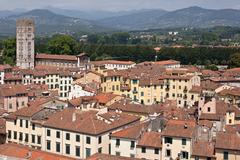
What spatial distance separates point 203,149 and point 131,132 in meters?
7.95

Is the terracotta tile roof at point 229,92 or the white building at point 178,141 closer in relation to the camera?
the white building at point 178,141

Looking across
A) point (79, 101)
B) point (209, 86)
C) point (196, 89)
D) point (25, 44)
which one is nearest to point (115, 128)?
point (79, 101)

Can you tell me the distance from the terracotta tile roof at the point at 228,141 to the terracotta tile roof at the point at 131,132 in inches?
308

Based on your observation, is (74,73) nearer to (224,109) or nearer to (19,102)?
(19,102)

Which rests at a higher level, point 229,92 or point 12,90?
point 12,90

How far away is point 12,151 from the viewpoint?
44.1 metres

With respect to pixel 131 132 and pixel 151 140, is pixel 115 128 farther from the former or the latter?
pixel 151 140

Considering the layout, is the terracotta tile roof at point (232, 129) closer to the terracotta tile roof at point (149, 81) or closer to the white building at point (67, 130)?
the white building at point (67, 130)

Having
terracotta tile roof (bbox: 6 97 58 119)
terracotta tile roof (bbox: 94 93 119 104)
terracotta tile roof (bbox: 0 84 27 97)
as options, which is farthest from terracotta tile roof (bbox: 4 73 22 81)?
terracotta tile roof (bbox: 6 97 58 119)

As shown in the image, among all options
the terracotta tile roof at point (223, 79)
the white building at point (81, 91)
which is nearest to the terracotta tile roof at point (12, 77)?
the white building at point (81, 91)

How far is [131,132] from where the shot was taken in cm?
4838

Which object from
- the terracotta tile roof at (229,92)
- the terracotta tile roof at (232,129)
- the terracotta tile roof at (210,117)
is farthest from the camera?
the terracotta tile roof at (229,92)

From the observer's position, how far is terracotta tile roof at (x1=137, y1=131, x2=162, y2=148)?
46094 millimetres

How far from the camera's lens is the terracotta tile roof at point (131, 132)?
47.6 m
